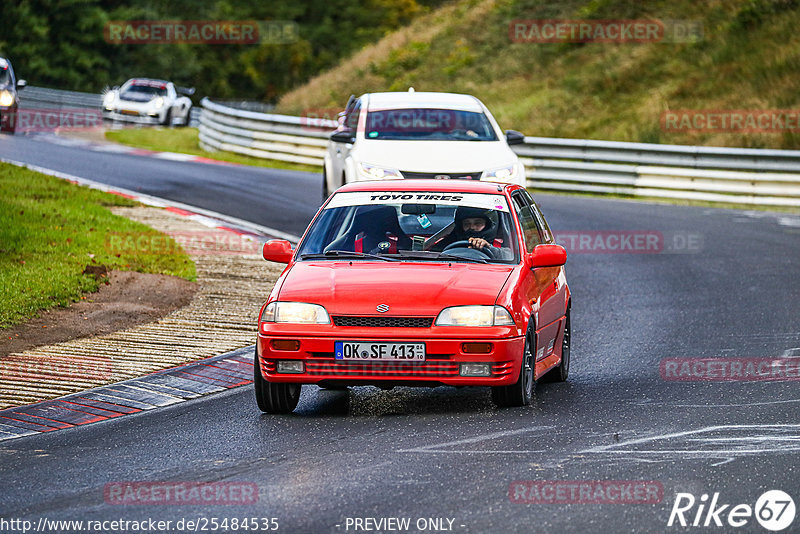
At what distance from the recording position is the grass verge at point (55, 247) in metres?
12.8

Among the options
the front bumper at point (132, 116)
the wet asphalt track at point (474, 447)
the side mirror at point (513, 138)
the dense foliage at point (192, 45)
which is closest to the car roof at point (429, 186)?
the wet asphalt track at point (474, 447)

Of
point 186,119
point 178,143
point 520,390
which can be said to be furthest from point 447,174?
point 186,119

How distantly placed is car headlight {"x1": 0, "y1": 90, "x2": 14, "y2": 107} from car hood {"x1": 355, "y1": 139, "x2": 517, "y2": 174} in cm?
1770

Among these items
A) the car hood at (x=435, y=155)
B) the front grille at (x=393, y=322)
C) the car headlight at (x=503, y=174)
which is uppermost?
the front grille at (x=393, y=322)

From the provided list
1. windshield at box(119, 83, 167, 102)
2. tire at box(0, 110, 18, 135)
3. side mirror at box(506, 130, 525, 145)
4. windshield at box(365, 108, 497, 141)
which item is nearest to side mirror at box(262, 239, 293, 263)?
windshield at box(365, 108, 497, 141)

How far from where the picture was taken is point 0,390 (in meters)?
9.49

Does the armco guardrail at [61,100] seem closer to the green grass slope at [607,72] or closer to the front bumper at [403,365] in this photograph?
the green grass slope at [607,72]

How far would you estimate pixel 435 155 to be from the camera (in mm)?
15609

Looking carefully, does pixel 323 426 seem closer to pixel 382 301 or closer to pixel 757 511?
pixel 382 301

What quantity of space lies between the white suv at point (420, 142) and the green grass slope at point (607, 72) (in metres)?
13.5

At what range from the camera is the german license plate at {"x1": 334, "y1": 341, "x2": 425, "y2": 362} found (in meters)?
8.25

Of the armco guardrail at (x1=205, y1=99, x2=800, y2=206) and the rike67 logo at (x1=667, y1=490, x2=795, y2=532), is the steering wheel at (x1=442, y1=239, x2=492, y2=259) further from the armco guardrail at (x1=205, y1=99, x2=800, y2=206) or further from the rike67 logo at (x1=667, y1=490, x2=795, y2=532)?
the armco guardrail at (x1=205, y1=99, x2=800, y2=206)

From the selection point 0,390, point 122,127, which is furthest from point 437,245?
point 122,127

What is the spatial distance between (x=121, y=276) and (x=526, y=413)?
6.87m
